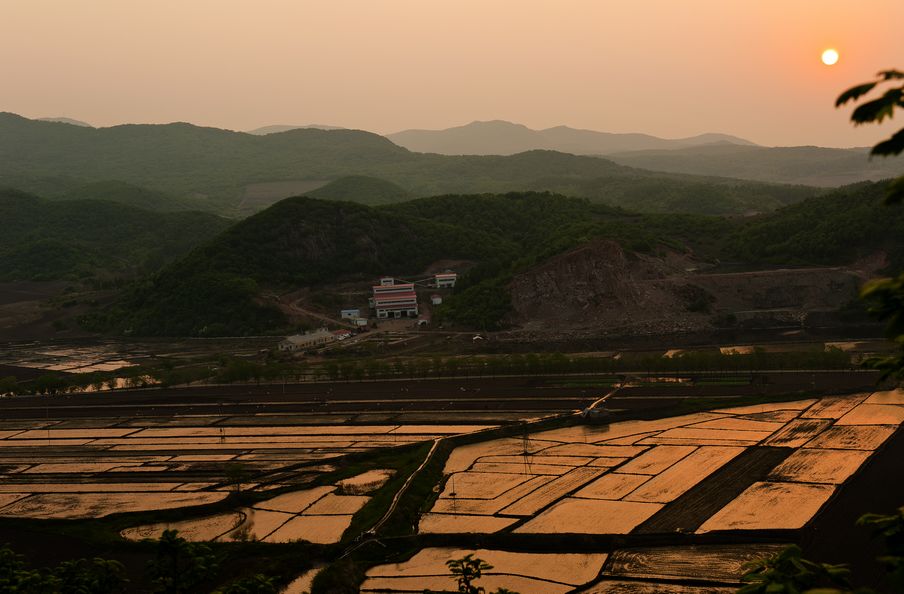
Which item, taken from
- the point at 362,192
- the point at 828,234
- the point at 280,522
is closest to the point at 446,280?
the point at 828,234

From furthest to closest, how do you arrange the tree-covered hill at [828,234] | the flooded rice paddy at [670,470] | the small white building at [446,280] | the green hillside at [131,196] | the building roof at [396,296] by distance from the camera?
the green hillside at [131,196] → the small white building at [446,280] → the building roof at [396,296] → the tree-covered hill at [828,234] → the flooded rice paddy at [670,470]

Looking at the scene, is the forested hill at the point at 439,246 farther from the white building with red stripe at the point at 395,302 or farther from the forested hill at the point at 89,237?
the forested hill at the point at 89,237

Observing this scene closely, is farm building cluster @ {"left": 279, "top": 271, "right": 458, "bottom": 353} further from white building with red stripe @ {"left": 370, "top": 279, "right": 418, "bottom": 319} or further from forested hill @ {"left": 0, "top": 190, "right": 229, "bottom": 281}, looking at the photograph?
forested hill @ {"left": 0, "top": 190, "right": 229, "bottom": 281}

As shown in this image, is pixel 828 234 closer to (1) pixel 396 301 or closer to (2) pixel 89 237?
(1) pixel 396 301

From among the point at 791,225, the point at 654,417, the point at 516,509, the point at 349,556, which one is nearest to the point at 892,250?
the point at 791,225

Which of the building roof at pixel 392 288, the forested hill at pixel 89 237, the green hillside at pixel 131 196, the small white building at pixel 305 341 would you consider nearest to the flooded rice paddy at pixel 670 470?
the small white building at pixel 305 341

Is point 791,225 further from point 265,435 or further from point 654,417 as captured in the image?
point 265,435
